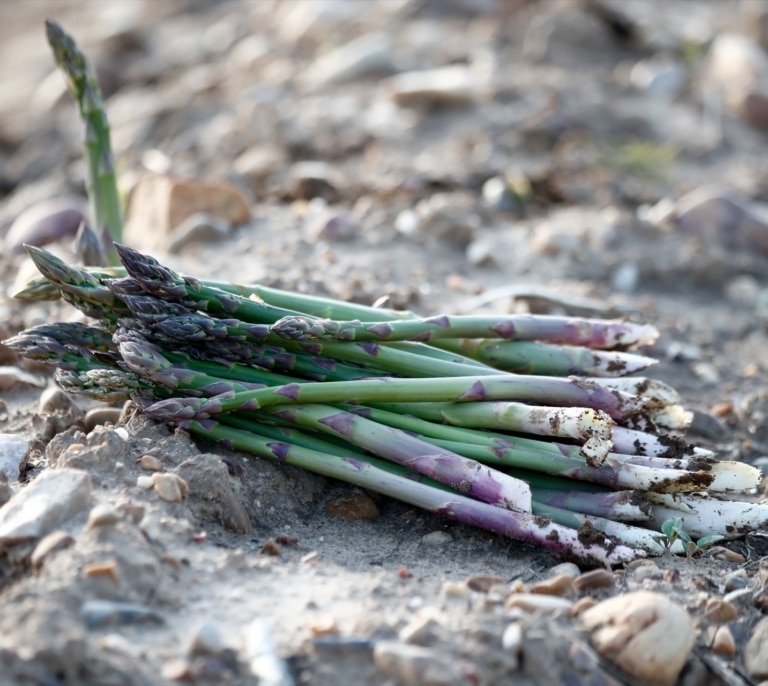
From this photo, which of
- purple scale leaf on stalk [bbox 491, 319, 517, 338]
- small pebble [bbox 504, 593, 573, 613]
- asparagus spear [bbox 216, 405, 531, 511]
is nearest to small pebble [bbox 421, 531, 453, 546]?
asparagus spear [bbox 216, 405, 531, 511]

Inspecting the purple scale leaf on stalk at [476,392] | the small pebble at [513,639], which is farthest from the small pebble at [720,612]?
the purple scale leaf on stalk at [476,392]

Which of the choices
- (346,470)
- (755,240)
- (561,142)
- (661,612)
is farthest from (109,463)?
(561,142)

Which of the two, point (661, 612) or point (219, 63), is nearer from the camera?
point (661, 612)

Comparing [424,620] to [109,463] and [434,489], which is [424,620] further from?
[109,463]

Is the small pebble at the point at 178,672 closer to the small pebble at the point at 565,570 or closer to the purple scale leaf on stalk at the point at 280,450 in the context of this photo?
the purple scale leaf on stalk at the point at 280,450

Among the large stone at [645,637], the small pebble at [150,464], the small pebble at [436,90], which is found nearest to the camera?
the large stone at [645,637]

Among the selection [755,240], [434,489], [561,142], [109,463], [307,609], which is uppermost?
[109,463]

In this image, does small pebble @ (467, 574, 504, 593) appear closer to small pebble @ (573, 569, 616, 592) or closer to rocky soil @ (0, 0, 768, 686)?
rocky soil @ (0, 0, 768, 686)

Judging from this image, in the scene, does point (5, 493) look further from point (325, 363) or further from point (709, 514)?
point (709, 514)
